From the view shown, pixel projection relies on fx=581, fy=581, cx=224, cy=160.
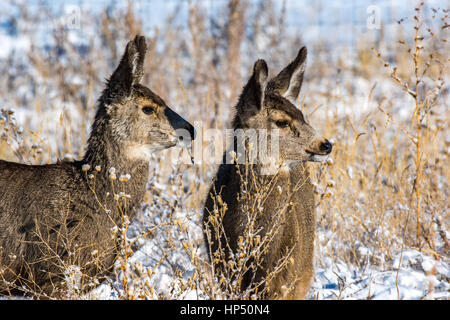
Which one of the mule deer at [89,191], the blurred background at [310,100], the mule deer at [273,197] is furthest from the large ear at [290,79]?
the mule deer at [89,191]

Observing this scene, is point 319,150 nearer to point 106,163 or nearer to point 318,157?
point 318,157

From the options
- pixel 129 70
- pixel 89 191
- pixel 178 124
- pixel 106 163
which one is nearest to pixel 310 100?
pixel 178 124

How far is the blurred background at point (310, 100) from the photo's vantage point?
571cm

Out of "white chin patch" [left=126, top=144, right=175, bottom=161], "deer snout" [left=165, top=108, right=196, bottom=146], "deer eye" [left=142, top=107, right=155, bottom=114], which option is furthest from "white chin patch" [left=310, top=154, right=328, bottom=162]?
"deer eye" [left=142, top=107, right=155, bottom=114]

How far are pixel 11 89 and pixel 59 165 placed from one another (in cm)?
1008

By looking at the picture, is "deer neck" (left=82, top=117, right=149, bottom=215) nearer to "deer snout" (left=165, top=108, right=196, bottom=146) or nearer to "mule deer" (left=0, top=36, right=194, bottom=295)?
"mule deer" (left=0, top=36, right=194, bottom=295)

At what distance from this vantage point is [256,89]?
484cm

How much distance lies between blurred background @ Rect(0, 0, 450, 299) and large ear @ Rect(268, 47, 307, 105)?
751 millimetres

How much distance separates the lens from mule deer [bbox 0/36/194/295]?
4.65 m

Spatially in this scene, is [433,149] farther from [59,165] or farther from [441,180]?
[59,165]

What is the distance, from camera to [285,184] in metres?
5.07

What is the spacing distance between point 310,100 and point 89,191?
871 centimetres

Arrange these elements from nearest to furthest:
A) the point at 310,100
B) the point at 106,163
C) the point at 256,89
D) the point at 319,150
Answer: the point at 256,89 < the point at 319,150 < the point at 106,163 < the point at 310,100

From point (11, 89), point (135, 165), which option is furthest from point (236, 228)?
point (11, 89)
